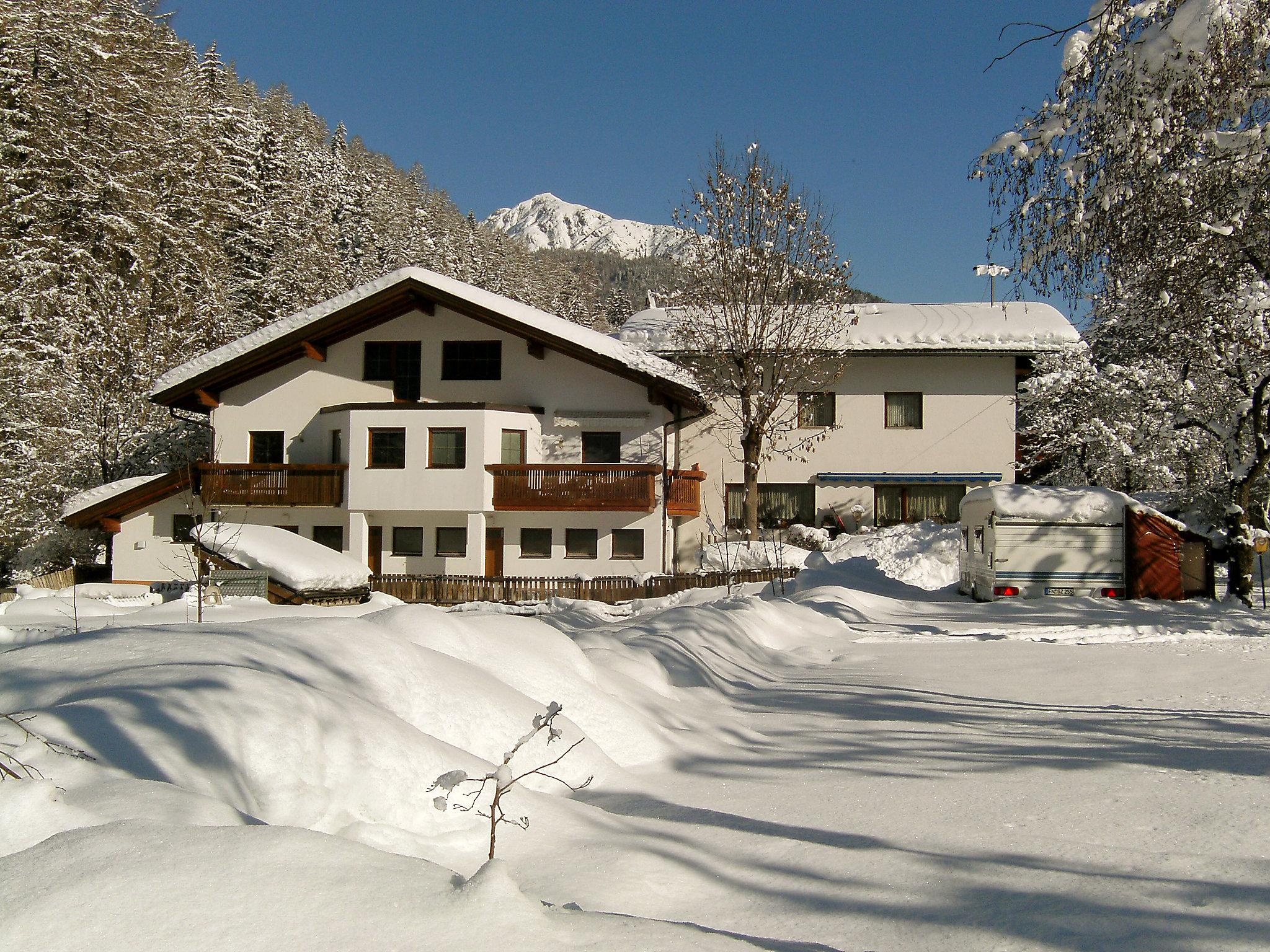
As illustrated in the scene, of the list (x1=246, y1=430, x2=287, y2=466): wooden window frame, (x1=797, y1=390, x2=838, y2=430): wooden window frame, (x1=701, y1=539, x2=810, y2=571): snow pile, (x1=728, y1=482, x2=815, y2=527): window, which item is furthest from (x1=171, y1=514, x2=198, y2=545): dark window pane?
(x1=797, y1=390, x2=838, y2=430): wooden window frame

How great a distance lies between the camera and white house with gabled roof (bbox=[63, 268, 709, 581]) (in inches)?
1148

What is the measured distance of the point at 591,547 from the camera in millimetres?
30172

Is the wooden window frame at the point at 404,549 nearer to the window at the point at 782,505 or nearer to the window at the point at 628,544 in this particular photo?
the window at the point at 628,544

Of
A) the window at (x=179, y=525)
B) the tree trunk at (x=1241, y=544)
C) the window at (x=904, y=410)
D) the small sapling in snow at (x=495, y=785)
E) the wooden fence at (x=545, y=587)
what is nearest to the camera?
the small sapling in snow at (x=495, y=785)

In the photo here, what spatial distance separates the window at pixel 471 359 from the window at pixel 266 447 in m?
6.21

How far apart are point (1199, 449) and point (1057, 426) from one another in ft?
27.6

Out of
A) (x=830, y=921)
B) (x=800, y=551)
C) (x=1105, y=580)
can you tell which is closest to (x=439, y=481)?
(x=800, y=551)

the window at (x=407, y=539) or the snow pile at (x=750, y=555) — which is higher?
the window at (x=407, y=539)

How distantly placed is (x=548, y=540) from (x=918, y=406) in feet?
47.6

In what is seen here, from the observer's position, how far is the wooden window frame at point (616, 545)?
29906 mm

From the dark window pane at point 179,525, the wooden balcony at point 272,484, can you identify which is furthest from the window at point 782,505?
the dark window pane at point 179,525

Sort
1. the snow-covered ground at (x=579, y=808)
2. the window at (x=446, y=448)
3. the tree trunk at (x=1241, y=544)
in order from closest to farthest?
the snow-covered ground at (x=579, y=808), the tree trunk at (x=1241, y=544), the window at (x=446, y=448)

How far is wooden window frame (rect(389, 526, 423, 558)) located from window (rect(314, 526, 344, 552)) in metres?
1.80

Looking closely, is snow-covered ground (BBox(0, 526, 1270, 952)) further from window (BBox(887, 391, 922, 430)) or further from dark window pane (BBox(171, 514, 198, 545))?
window (BBox(887, 391, 922, 430))
